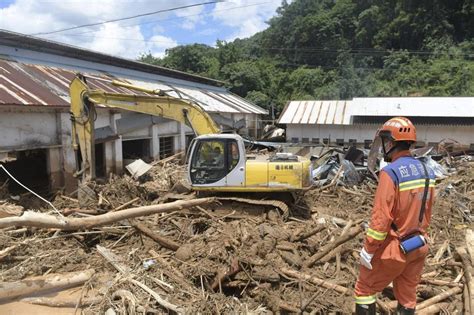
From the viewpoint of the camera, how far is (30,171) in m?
12.8

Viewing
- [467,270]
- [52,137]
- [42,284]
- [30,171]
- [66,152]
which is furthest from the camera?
[30,171]

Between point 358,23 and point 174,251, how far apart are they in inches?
1911

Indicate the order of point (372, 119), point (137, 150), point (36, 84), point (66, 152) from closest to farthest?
point (66, 152), point (36, 84), point (137, 150), point (372, 119)

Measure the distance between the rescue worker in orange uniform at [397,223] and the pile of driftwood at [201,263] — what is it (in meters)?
1.25

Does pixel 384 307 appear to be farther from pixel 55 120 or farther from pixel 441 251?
pixel 55 120

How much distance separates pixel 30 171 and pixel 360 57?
41847 millimetres

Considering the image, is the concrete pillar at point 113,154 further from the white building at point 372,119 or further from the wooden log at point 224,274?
the white building at point 372,119

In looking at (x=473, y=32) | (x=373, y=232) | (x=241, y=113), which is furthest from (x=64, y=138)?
(x=473, y=32)

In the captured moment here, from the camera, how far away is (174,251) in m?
6.64

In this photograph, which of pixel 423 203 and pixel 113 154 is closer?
pixel 423 203

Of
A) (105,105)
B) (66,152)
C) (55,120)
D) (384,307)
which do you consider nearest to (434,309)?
(384,307)

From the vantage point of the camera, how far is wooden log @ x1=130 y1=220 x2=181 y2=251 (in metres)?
6.67

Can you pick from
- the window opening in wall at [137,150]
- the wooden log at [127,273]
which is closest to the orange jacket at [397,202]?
the wooden log at [127,273]

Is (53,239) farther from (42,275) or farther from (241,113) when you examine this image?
(241,113)
